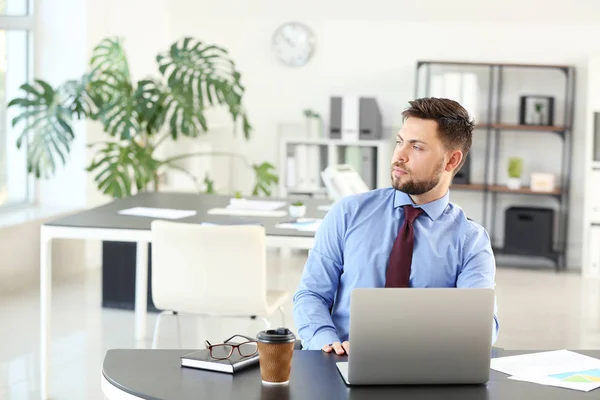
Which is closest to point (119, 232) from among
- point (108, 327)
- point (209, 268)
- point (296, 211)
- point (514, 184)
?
point (209, 268)

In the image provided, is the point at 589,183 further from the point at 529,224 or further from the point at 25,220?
the point at 25,220

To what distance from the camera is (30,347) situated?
492 centimetres

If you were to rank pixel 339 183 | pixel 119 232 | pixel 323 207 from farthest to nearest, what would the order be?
pixel 339 183, pixel 323 207, pixel 119 232

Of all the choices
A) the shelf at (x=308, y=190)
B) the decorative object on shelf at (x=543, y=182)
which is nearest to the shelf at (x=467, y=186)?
the decorative object on shelf at (x=543, y=182)

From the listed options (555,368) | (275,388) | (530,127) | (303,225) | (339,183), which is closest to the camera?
(275,388)

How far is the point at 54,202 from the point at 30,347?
89.7 inches

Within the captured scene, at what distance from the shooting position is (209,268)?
387 cm

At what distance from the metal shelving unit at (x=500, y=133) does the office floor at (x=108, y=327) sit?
0.76 m

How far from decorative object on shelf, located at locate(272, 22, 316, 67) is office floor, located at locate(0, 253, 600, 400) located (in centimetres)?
194

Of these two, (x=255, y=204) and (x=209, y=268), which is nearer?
(x=209, y=268)

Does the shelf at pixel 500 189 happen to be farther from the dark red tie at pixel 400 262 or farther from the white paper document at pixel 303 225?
the dark red tie at pixel 400 262

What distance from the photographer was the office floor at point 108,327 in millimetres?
4438

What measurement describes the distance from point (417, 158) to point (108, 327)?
329cm

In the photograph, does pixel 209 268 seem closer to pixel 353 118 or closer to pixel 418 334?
pixel 418 334
